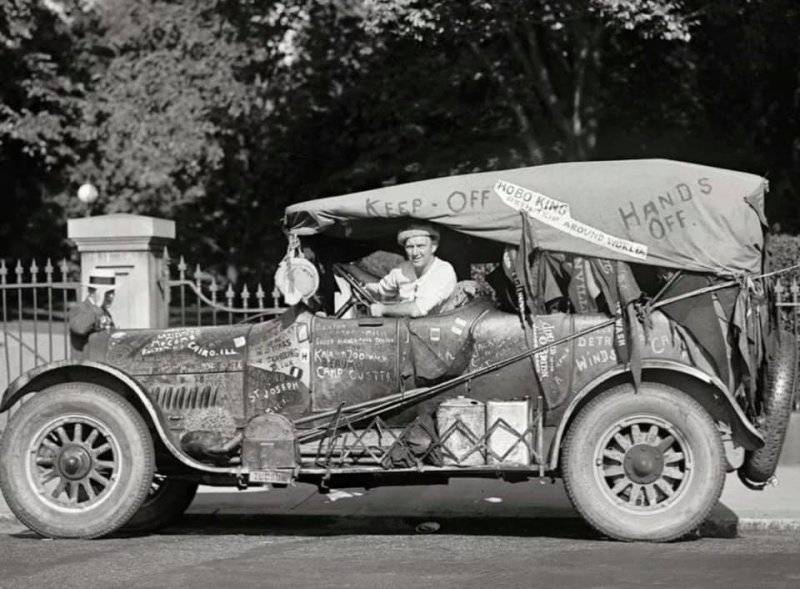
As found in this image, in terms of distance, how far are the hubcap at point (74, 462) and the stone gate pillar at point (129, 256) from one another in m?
3.63

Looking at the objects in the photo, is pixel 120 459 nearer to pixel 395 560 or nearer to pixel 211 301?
pixel 395 560

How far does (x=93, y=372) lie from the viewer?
845cm

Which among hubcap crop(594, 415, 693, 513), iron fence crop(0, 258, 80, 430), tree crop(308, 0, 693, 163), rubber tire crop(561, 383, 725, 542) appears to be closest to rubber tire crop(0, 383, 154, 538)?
rubber tire crop(561, 383, 725, 542)

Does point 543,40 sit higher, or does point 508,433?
point 543,40

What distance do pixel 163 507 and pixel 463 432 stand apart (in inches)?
92.8

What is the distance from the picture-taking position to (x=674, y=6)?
18125 mm

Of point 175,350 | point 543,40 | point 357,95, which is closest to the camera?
point 175,350

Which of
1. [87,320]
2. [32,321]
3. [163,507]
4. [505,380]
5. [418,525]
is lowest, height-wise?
[418,525]

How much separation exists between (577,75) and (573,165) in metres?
13.6

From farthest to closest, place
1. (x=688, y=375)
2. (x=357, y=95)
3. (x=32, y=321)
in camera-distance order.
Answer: (x=32, y=321) → (x=357, y=95) → (x=688, y=375)

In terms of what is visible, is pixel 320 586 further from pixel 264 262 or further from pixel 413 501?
pixel 264 262

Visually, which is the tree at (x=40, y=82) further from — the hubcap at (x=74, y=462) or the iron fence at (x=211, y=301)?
the hubcap at (x=74, y=462)

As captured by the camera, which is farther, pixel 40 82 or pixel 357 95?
pixel 40 82

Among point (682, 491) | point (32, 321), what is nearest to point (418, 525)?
point (682, 491)
